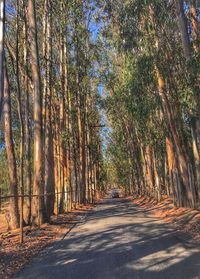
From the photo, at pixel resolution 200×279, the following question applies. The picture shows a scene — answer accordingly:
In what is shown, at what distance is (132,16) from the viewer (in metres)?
22.0

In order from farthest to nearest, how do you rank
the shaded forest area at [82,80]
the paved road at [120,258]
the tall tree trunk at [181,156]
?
the tall tree trunk at [181,156], the shaded forest area at [82,80], the paved road at [120,258]

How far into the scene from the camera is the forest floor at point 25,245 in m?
10.4

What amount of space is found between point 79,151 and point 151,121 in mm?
11935

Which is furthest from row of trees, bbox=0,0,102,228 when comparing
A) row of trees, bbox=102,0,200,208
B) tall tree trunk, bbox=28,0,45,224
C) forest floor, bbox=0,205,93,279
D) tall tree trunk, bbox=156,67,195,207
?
tall tree trunk, bbox=156,67,195,207

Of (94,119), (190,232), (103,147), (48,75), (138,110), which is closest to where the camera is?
(190,232)

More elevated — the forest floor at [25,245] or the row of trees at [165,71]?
the row of trees at [165,71]

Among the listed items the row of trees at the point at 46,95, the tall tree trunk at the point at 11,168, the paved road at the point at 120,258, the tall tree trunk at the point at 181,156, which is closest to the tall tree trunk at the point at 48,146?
the row of trees at the point at 46,95

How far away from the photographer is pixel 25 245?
13.7 meters

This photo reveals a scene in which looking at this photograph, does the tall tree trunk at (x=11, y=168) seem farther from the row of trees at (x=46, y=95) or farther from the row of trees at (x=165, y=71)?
the row of trees at (x=165, y=71)

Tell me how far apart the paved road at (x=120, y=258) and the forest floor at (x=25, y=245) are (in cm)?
35

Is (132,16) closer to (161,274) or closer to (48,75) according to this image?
(48,75)

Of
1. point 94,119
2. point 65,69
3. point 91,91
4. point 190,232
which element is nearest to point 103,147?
point 94,119

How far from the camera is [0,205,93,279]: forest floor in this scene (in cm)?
1044

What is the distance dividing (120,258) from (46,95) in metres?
15.5
